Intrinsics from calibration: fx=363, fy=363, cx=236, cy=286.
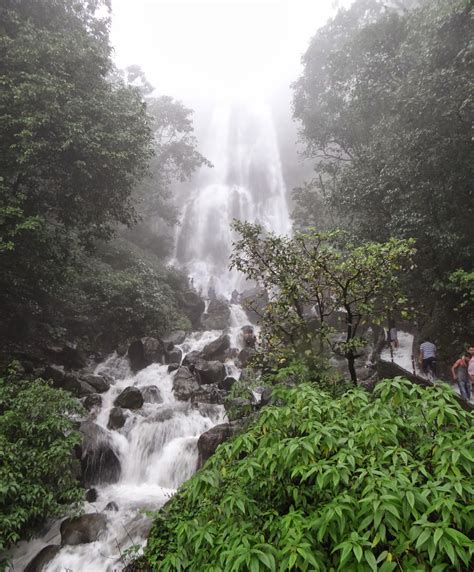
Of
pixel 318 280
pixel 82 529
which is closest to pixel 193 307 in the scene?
pixel 82 529

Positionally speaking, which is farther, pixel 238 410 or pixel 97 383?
pixel 97 383

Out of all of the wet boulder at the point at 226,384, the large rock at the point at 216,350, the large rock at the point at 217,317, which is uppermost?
the large rock at the point at 217,317

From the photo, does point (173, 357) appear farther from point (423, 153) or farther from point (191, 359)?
point (423, 153)

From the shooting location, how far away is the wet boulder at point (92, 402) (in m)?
12.6

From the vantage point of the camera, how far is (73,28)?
48.2 ft

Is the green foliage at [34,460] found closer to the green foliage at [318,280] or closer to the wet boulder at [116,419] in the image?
the wet boulder at [116,419]

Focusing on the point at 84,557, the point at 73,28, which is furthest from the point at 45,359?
the point at 73,28

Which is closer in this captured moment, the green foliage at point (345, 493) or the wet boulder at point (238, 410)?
the green foliage at point (345, 493)

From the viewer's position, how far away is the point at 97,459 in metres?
9.86

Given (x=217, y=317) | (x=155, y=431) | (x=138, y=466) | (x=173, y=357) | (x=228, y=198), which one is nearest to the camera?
(x=138, y=466)

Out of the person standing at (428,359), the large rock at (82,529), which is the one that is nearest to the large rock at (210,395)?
the large rock at (82,529)

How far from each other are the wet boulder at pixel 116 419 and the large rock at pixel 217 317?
12345mm

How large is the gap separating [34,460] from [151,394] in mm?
7039

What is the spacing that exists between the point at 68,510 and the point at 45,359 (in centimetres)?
803
